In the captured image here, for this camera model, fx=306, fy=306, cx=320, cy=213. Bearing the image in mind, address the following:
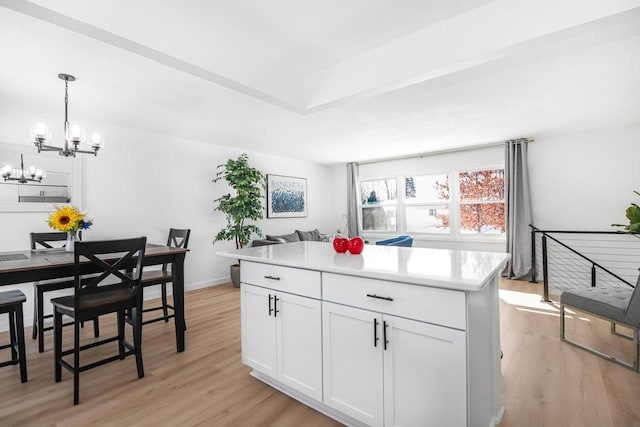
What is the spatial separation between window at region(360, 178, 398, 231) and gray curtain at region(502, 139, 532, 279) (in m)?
2.23

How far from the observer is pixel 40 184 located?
11.3 ft

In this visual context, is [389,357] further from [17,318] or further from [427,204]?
[427,204]

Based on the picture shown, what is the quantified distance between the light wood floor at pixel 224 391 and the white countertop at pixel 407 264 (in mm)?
892

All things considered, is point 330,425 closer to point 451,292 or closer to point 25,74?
point 451,292

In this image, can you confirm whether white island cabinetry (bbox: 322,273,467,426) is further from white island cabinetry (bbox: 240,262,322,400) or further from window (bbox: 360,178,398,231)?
window (bbox: 360,178,398,231)

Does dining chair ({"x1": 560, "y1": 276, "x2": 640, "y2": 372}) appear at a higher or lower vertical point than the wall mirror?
lower

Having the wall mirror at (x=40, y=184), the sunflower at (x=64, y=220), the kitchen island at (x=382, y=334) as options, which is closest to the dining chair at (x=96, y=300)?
the sunflower at (x=64, y=220)

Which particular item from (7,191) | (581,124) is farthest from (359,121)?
(7,191)

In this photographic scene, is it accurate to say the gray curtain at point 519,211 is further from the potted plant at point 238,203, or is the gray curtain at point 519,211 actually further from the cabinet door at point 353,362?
the cabinet door at point 353,362

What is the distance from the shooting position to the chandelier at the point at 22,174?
124 inches

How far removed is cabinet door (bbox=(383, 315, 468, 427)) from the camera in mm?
1284

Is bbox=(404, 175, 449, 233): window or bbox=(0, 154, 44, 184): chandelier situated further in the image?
bbox=(404, 175, 449, 233): window

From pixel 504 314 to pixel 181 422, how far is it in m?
3.37

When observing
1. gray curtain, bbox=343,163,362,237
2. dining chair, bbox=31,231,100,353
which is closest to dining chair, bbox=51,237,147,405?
dining chair, bbox=31,231,100,353
